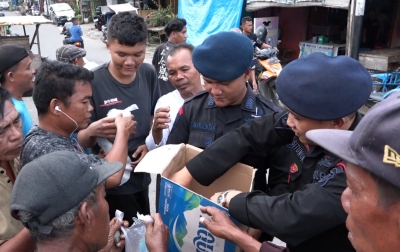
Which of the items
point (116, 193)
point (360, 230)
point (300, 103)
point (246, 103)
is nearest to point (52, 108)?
point (116, 193)

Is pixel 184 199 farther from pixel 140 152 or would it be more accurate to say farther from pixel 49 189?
pixel 140 152

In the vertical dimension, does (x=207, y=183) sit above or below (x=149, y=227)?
above

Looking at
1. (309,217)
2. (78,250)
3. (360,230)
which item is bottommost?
(78,250)

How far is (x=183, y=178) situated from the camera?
1.69m

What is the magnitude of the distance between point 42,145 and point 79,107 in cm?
33

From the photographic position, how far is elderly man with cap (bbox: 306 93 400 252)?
82 centimetres

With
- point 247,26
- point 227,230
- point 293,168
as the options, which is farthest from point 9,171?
point 247,26

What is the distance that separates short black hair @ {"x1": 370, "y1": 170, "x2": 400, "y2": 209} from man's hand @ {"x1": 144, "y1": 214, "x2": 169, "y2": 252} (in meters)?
0.96

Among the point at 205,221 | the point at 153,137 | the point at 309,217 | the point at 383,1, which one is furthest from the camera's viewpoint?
the point at 383,1

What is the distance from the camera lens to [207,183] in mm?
1685

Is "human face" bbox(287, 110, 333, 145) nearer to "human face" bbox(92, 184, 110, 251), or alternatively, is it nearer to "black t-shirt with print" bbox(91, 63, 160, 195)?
"human face" bbox(92, 184, 110, 251)

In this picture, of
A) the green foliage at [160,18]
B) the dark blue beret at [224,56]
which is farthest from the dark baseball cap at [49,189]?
the green foliage at [160,18]

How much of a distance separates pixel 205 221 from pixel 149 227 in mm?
324

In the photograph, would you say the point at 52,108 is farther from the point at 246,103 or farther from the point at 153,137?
the point at 246,103
